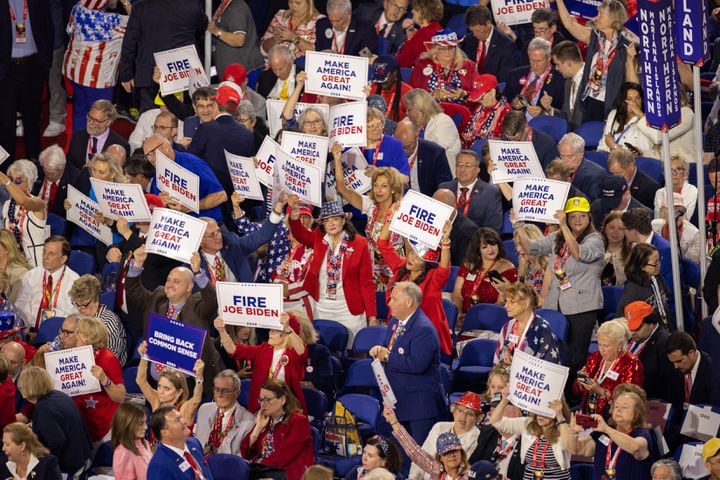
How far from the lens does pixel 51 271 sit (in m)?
13.0

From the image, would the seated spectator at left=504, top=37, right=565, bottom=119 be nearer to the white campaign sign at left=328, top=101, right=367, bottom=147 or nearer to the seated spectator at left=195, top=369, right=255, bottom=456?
the white campaign sign at left=328, top=101, right=367, bottom=147

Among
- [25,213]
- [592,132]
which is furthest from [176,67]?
[592,132]

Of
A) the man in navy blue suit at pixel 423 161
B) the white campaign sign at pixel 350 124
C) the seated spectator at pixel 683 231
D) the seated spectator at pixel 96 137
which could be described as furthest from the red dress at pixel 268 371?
the seated spectator at pixel 96 137

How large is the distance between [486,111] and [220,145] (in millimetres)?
2348

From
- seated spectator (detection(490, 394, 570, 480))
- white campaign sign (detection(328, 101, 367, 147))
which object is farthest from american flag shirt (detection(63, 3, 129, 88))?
seated spectator (detection(490, 394, 570, 480))

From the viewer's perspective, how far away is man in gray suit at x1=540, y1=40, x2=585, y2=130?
565 inches

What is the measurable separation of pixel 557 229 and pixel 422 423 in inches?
81.5

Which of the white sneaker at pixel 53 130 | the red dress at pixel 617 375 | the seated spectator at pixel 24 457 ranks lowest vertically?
the white sneaker at pixel 53 130

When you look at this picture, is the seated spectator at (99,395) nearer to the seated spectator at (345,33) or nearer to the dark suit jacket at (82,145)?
the dark suit jacket at (82,145)

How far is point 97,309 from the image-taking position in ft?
40.3

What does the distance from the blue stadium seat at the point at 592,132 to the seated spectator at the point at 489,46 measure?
130 cm

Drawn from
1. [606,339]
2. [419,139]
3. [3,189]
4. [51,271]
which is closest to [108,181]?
[51,271]

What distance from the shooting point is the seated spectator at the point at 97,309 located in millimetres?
12156

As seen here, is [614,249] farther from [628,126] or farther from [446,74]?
[446,74]
